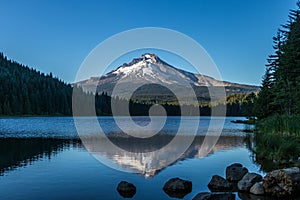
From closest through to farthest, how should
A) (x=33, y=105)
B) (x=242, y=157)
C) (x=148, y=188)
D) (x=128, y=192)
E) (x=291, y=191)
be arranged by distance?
(x=291, y=191) < (x=128, y=192) < (x=148, y=188) < (x=242, y=157) < (x=33, y=105)

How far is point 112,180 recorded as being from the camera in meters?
18.7

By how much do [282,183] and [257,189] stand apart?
112 centimetres

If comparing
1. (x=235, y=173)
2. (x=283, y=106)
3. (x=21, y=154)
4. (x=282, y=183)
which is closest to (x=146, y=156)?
(x=21, y=154)

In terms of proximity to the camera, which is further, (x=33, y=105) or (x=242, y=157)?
(x=33, y=105)

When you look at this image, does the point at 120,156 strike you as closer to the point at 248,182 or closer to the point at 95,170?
the point at 95,170

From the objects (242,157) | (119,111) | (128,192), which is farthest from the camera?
(119,111)

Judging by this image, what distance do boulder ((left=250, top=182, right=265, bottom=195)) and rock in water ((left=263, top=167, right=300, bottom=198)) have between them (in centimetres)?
19

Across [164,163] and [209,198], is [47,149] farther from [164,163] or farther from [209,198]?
[209,198]

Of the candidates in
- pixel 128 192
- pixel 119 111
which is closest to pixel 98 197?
pixel 128 192

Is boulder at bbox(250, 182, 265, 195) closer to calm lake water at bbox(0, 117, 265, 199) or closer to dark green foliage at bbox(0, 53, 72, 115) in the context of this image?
calm lake water at bbox(0, 117, 265, 199)

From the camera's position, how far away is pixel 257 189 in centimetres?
1493

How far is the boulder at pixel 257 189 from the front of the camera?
14820mm

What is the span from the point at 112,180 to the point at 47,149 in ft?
49.7

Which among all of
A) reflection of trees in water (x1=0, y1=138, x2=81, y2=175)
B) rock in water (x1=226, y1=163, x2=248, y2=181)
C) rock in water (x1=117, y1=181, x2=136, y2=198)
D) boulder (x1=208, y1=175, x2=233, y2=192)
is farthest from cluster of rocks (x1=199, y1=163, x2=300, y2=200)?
reflection of trees in water (x1=0, y1=138, x2=81, y2=175)
